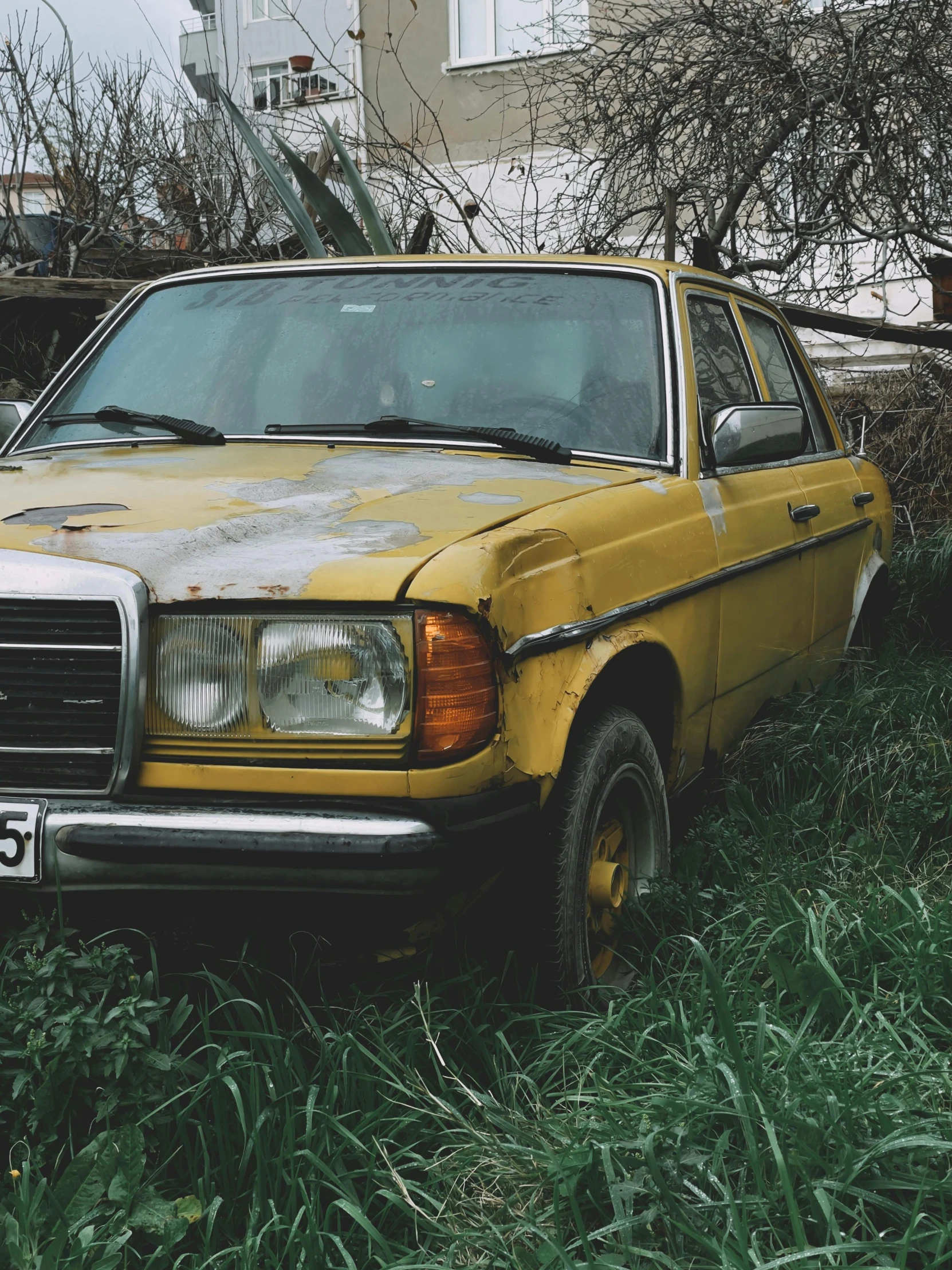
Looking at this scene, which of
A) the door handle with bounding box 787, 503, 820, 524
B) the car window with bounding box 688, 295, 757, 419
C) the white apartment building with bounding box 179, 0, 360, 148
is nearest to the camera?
the car window with bounding box 688, 295, 757, 419

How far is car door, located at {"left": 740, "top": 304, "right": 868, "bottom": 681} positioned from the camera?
4.31 metres

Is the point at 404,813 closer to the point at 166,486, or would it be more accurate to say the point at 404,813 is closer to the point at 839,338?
the point at 166,486

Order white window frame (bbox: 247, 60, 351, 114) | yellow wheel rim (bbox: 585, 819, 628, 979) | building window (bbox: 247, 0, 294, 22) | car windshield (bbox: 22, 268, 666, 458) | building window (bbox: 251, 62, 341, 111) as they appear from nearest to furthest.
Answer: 1. yellow wheel rim (bbox: 585, 819, 628, 979)
2. car windshield (bbox: 22, 268, 666, 458)
3. white window frame (bbox: 247, 60, 351, 114)
4. building window (bbox: 251, 62, 341, 111)
5. building window (bbox: 247, 0, 294, 22)

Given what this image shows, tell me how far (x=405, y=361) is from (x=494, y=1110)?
1.96m

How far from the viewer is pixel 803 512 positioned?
13.2ft

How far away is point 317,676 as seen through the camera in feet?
6.84

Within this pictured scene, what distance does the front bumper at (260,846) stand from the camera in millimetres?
2004

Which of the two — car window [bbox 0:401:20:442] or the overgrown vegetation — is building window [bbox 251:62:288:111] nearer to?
car window [bbox 0:401:20:442]

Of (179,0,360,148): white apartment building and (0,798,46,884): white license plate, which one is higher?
(179,0,360,148): white apartment building

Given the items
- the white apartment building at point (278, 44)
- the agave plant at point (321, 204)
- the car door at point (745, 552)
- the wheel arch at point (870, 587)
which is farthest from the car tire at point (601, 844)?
the white apartment building at point (278, 44)

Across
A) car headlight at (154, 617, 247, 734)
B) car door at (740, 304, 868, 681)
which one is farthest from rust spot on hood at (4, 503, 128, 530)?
car door at (740, 304, 868, 681)

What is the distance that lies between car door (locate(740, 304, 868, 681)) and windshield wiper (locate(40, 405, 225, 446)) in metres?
1.94

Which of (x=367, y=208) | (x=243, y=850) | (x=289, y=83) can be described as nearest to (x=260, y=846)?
(x=243, y=850)

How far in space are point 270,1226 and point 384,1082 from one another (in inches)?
12.8
